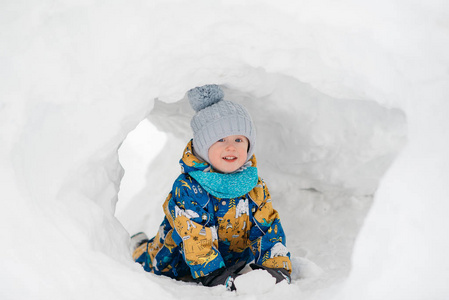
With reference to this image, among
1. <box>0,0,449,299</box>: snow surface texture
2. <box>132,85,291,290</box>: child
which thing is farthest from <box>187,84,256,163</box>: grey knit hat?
<box>0,0,449,299</box>: snow surface texture

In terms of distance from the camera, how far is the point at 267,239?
1738mm

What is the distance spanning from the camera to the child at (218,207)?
1.59 meters

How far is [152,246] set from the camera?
2.07 metres

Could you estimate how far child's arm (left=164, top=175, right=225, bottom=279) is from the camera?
156 centimetres

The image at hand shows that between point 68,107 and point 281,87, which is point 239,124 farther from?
point 68,107

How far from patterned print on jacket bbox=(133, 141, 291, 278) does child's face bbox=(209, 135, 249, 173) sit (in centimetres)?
5

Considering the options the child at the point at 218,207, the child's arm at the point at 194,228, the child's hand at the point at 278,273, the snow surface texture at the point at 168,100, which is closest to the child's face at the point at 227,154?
the child at the point at 218,207

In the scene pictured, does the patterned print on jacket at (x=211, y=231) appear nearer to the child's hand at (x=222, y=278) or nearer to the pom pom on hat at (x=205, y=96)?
the child's hand at (x=222, y=278)

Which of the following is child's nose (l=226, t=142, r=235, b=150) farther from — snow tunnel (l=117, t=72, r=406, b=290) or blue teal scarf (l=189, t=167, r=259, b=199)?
snow tunnel (l=117, t=72, r=406, b=290)

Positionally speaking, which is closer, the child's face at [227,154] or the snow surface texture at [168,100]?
the snow surface texture at [168,100]

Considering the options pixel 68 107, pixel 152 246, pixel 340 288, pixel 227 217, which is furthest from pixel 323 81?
pixel 152 246

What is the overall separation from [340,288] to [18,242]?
2.78 feet

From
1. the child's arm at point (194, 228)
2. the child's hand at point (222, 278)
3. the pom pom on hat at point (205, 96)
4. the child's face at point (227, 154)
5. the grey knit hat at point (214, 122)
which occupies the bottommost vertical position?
the child's hand at point (222, 278)

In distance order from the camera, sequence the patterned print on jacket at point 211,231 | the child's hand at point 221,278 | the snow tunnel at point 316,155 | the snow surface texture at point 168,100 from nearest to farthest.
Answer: the snow surface texture at point 168,100 < the child's hand at point 221,278 < the patterned print on jacket at point 211,231 < the snow tunnel at point 316,155
